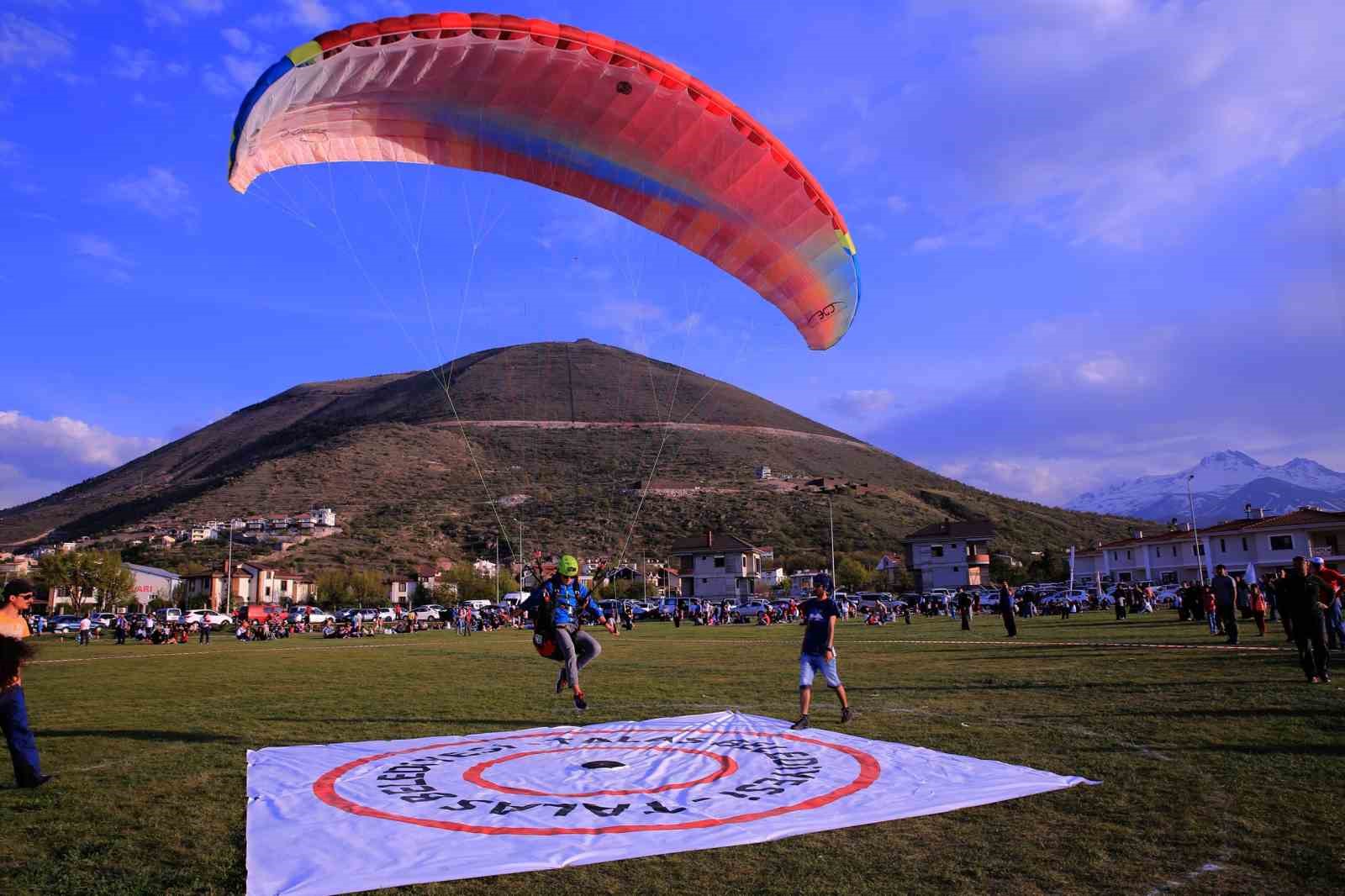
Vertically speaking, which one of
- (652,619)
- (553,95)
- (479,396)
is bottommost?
(652,619)

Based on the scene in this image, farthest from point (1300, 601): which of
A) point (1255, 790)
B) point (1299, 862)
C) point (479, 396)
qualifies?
point (479, 396)

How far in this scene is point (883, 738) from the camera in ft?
29.2

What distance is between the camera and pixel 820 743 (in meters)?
8.67

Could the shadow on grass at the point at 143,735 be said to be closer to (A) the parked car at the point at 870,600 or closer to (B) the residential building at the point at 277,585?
(A) the parked car at the point at 870,600

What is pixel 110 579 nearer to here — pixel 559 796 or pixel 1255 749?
pixel 559 796

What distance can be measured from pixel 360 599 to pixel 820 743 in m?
77.1

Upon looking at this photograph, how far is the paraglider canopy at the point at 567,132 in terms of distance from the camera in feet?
37.2

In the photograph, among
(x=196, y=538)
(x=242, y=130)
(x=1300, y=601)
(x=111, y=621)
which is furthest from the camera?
(x=196, y=538)

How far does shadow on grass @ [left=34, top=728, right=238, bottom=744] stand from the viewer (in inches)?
379

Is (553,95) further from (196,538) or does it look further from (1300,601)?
(196,538)

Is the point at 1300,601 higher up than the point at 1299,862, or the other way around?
the point at 1300,601

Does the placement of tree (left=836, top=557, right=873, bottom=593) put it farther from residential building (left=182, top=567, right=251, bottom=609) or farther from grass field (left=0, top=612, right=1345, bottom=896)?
grass field (left=0, top=612, right=1345, bottom=896)

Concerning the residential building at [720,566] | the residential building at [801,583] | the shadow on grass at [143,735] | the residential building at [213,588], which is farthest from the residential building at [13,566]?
the shadow on grass at [143,735]

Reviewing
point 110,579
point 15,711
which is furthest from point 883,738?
point 110,579
